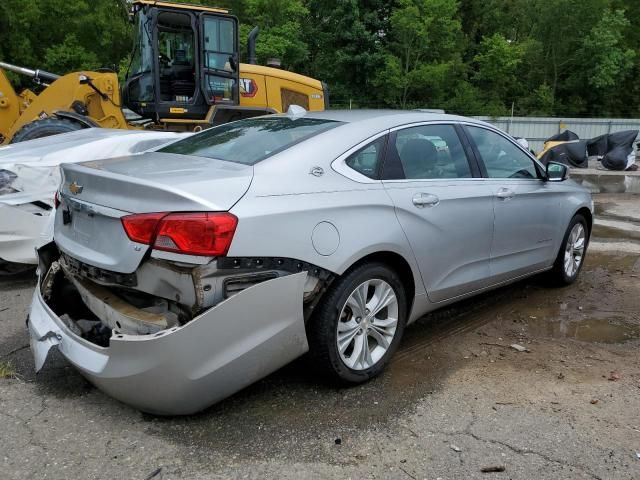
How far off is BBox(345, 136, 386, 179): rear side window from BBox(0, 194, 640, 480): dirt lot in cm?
123

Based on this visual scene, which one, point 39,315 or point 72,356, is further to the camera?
point 39,315

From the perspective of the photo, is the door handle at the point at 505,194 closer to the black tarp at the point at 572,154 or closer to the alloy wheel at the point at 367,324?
the alloy wheel at the point at 367,324

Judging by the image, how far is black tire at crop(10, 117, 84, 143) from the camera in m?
8.30

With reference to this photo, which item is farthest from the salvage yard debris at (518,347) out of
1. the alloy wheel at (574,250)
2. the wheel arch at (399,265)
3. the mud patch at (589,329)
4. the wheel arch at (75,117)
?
the wheel arch at (75,117)

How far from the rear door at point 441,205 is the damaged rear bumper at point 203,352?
3.28 feet

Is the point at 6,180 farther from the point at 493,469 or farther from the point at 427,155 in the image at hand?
the point at 493,469

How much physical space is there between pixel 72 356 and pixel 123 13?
29.9 m

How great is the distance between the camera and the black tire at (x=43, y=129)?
830 centimetres

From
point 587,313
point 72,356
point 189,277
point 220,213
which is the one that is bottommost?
point 587,313

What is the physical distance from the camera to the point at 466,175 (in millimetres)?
4148

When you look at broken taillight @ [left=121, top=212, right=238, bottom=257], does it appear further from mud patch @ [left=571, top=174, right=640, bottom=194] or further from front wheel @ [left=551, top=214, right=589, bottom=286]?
mud patch @ [left=571, top=174, right=640, bottom=194]

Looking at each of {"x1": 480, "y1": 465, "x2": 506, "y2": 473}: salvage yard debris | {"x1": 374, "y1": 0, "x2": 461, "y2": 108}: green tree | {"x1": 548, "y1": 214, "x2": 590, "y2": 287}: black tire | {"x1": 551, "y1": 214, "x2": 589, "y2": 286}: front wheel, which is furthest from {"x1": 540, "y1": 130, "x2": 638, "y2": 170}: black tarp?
{"x1": 374, "y1": 0, "x2": 461, "y2": 108}: green tree

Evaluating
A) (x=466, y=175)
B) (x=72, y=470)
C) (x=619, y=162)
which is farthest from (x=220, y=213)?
(x=619, y=162)

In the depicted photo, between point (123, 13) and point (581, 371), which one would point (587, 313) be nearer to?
point (581, 371)
